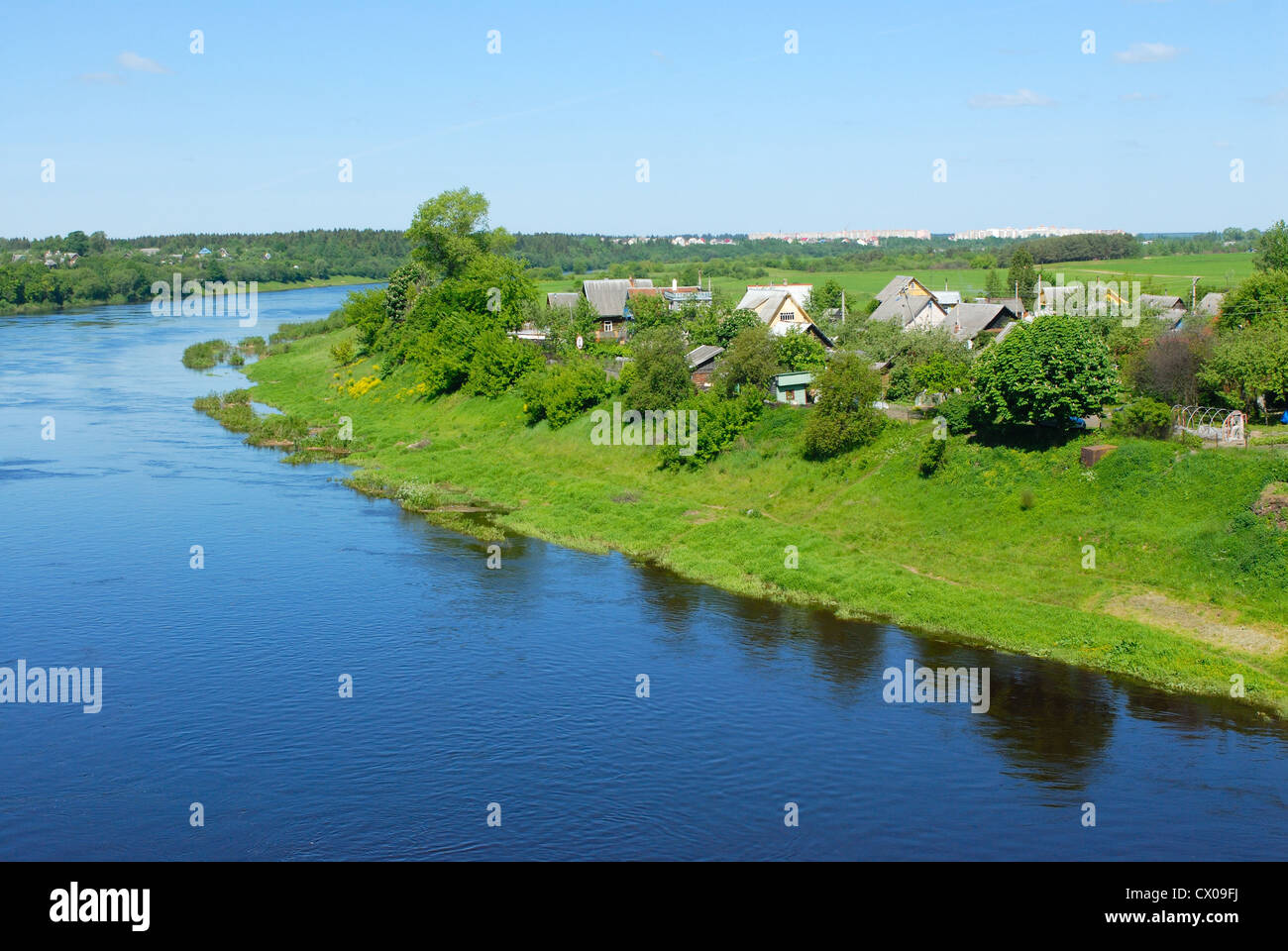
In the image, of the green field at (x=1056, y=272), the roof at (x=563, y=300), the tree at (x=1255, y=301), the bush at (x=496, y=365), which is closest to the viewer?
the tree at (x=1255, y=301)

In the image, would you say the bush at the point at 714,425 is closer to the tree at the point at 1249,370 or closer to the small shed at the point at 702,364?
the small shed at the point at 702,364

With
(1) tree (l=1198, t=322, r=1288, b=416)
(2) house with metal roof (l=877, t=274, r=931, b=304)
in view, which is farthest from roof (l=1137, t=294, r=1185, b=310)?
(1) tree (l=1198, t=322, r=1288, b=416)

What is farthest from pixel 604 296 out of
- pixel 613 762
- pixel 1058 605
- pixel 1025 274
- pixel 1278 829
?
pixel 1278 829

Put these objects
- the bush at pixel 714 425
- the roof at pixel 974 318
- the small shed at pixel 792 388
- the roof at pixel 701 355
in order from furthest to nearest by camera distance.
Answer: the roof at pixel 974 318 → the roof at pixel 701 355 → the small shed at pixel 792 388 → the bush at pixel 714 425

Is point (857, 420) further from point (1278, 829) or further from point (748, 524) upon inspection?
point (1278, 829)

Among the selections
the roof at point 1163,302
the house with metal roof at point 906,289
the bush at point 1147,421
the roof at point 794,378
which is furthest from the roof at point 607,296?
the bush at point 1147,421

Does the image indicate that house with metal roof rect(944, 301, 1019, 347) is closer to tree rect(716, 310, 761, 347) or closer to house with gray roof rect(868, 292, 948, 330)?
house with gray roof rect(868, 292, 948, 330)

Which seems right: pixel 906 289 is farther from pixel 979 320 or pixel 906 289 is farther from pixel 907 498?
pixel 907 498
